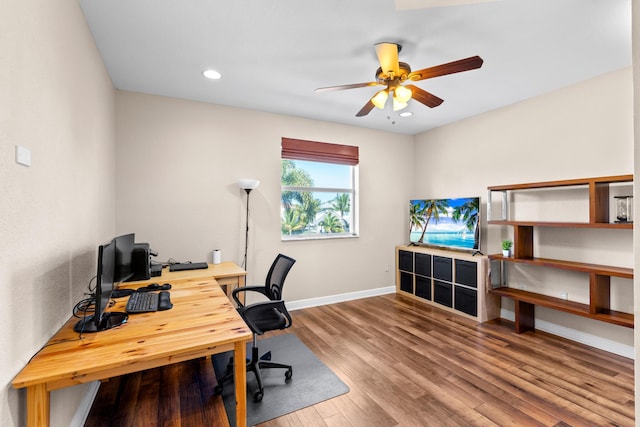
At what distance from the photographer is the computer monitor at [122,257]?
199 centimetres

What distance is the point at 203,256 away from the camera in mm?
3455

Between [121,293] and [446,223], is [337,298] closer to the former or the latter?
[446,223]

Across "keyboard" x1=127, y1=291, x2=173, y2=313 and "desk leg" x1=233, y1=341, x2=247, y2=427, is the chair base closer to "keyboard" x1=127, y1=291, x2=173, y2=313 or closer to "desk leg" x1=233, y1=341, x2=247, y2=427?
"desk leg" x1=233, y1=341, x2=247, y2=427

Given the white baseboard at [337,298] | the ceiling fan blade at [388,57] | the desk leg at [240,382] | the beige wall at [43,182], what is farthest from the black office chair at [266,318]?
the ceiling fan blade at [388,57]

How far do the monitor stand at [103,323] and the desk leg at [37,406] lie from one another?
381mm

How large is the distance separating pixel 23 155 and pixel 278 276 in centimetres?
180

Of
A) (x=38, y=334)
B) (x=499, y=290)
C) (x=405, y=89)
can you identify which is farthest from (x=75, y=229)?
(x=499, y=290)

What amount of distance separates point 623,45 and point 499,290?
→ 2.53 metres

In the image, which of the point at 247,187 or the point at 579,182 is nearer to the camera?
the point at 579,182

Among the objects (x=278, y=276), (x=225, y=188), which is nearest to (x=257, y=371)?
(x=278, y=276)

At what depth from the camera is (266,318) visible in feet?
7.73

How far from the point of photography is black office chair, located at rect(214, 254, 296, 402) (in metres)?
2.16

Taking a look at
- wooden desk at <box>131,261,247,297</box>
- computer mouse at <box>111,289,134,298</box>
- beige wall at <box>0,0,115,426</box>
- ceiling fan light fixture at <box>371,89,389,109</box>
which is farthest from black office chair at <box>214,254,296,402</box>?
ceiling fan light fixture at <box>371,89,389,109</box>

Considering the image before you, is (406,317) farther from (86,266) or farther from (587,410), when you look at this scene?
(86,266)
